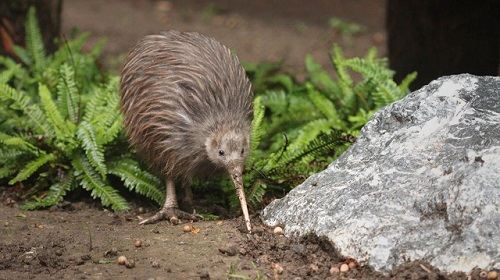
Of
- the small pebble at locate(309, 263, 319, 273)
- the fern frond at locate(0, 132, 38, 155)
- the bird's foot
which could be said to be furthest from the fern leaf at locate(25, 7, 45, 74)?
the small pebble at locate(309, 263, 319, 273)

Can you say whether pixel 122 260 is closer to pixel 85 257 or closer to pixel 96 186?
pixel 85 257

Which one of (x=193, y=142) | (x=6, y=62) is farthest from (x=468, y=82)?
(x=6, y=62)

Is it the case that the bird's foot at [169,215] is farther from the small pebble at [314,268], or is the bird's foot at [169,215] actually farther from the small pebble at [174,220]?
the small pebble at [314,268]

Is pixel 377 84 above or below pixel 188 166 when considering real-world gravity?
above

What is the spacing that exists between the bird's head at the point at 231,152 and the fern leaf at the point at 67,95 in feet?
5.91

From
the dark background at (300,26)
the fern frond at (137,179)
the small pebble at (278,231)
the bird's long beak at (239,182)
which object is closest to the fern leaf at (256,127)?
the bird's long beak at (239,182)

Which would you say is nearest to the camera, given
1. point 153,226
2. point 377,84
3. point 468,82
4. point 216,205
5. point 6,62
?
point 468,82

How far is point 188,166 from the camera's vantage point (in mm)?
6531

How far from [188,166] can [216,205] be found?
0.56 m

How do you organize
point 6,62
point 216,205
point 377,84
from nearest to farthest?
1. point 216,205
2. point 377,84
3. point 6,62

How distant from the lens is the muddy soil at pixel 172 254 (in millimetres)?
5320

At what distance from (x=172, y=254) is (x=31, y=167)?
73.1 inches

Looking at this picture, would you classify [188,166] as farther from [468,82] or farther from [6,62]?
[6,62]

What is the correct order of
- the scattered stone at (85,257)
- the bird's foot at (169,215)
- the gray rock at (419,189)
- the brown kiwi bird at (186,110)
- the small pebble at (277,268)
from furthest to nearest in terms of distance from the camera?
the bird's foot at (169,215) → the brown kiwi bird at (186,110) → the scattered stone at (85,257) → the small pebble at (277,268) → the gray rock at (419,189)
